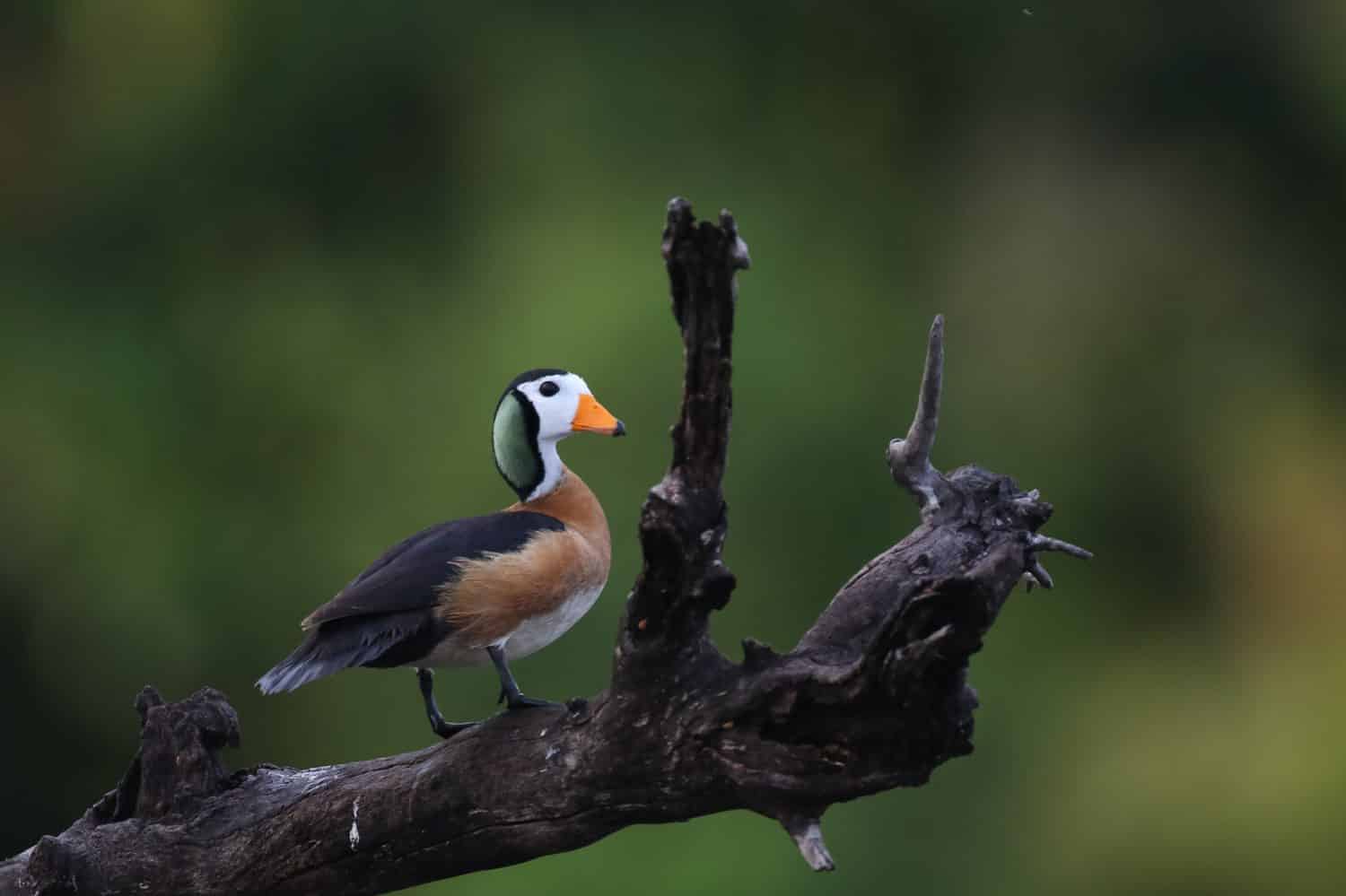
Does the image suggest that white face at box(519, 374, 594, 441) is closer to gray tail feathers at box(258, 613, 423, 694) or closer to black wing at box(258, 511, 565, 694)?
black wing at box(258, 511, 565, 694)

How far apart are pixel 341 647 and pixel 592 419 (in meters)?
0.56

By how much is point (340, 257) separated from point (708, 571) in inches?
293

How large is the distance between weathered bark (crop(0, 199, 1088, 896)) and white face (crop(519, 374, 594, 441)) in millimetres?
500

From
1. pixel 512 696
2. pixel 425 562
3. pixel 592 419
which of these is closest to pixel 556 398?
pixel 592 419

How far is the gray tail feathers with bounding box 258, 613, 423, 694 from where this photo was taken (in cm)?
308

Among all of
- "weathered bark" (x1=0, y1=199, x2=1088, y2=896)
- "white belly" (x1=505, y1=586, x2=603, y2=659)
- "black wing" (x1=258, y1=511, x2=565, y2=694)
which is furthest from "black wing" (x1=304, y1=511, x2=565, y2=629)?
"weathered bark" (x1=0, y1=199, x2=1088, y2=896)

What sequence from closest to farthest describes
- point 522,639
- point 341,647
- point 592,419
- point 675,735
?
1. point 675,735
2. point 341,647
3. point 522,639
4. point 592,419

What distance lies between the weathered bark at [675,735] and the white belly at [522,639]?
14 cm

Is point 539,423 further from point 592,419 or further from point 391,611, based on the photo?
point 391,611

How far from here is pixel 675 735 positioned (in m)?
2.85

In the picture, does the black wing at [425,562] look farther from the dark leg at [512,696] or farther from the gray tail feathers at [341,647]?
the dark leg at [512,696]

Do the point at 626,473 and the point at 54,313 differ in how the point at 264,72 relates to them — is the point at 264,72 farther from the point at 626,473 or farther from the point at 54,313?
the point at 626,473

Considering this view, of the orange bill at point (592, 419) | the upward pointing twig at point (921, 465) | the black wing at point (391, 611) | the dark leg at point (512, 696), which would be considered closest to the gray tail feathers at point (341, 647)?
the black wing at point (391, 611)

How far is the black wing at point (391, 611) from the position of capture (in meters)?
3.12
